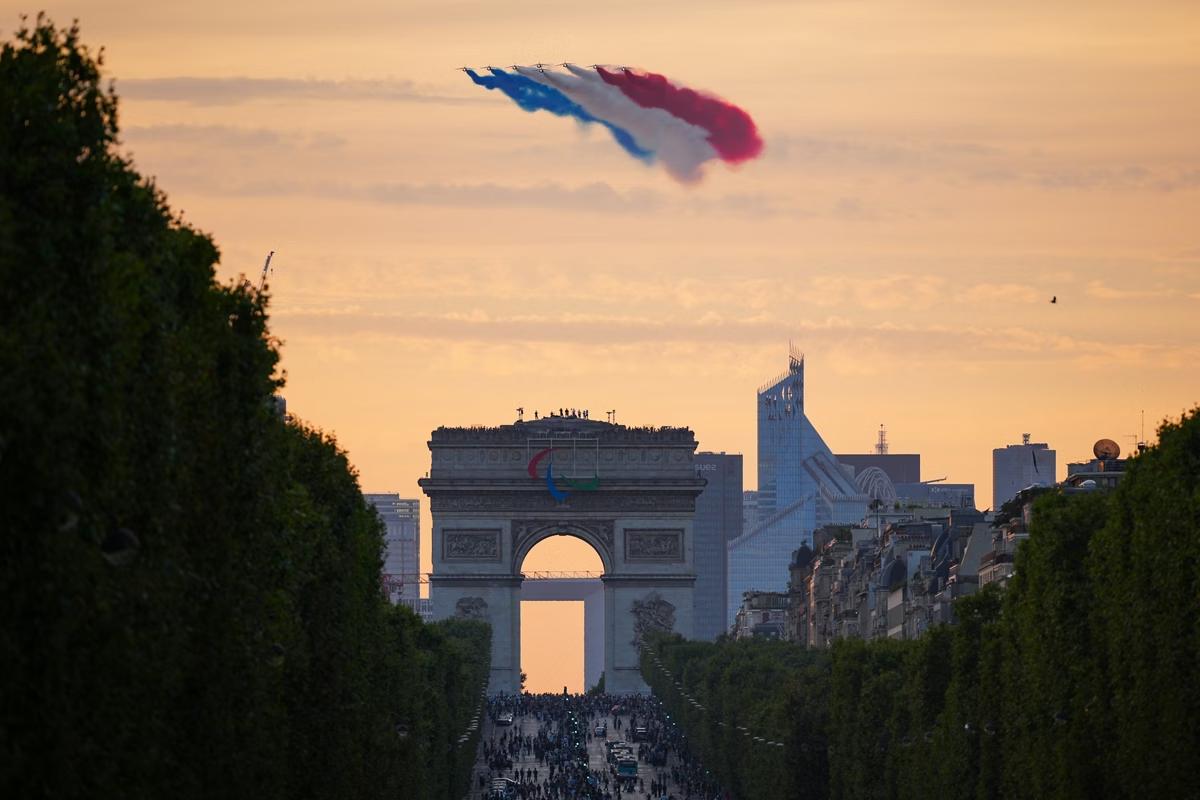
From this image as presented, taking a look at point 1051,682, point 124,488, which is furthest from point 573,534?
point 124,488

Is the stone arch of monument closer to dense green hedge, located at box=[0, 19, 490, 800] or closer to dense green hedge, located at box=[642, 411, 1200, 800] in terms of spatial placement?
dense green hedge, located at box=[642, 411, 1200, 800]

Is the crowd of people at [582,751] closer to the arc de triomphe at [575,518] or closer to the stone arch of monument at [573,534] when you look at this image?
the arc de triomphe at [575,518]

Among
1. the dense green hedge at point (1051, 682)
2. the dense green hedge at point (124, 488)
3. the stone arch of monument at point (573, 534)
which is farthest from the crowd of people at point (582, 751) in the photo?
the dense green hedge at point (124, 488)

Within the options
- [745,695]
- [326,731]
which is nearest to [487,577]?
[745,695]

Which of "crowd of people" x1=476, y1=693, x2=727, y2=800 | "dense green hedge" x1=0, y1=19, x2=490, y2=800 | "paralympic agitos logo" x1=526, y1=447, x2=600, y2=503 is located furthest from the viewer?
"paralympic agitos logo" x1=526, y1=447, x2=600, y2=503

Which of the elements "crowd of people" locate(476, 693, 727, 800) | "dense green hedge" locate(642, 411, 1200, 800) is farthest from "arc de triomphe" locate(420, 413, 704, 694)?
"dense green hedge" locate(642, 411, 1200, 800)
